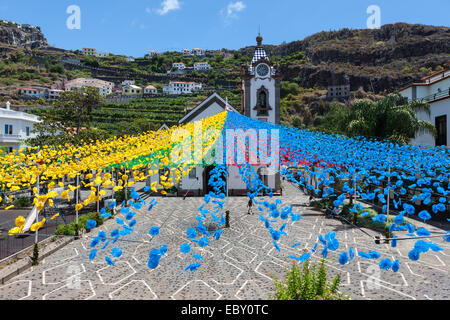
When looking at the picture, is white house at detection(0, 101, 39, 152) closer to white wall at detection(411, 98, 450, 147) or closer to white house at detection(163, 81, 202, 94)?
white wall at detection(411, 98, 450, 147)

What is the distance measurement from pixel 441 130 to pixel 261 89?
706 inches

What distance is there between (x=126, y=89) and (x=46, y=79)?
40951mm

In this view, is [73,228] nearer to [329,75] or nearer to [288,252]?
[288,252]

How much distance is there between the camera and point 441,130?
24844 mm

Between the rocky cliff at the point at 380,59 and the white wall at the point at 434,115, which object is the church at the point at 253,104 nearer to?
the white wall at the point at 434,115

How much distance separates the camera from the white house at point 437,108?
2433cm

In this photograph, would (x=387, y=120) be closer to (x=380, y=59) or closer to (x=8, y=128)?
(x=8, y=128)

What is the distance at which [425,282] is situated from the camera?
31.4ft

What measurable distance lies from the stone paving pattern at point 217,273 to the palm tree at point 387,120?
904 centimetres

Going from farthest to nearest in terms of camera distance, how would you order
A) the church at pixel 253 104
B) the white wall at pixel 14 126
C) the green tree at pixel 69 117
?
the white wall at pixel 14 126, the church at pixel 253 104, the green tree at pixel 69 117

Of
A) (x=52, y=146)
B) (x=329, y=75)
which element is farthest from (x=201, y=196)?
(x=329, y=75)

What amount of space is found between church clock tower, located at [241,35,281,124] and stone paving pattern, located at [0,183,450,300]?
57.2 ft

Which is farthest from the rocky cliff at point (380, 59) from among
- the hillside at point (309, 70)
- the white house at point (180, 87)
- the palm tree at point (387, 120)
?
the palm tree at point (387, 120)
